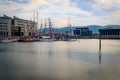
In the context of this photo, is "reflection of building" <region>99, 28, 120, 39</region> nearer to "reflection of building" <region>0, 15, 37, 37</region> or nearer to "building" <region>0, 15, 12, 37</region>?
"reflection of building" <region>0, 15, 37, 37</region>

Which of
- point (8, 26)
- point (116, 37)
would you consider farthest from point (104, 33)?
point (8, 26)

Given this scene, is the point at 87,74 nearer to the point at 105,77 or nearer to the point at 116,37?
the point at 105,77

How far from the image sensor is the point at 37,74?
55.2ft

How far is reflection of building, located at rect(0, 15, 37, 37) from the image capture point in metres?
123

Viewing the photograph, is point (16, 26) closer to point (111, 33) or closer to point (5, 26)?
point (5, 26)

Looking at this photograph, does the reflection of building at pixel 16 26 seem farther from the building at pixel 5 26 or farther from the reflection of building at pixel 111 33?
the reflection of building at pixel 111 33

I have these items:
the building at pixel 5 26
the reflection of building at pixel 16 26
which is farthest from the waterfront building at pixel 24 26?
the building at pixel 5 26

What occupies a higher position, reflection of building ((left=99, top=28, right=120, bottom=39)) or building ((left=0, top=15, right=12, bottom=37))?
building ((left=0, top=15, right=12, bottom=37))

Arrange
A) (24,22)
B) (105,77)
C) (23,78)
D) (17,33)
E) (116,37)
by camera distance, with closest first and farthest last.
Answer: (23,78) → (105,77) → (17,33) → (24,22) → (116,37)

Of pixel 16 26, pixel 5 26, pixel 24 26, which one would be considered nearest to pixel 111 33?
pixel 24 26

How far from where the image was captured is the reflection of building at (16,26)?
12319 cm

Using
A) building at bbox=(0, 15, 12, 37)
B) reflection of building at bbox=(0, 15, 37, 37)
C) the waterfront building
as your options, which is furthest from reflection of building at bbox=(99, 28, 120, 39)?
building at bbox=(0, 15, 12, 37)

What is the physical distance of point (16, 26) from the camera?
5246 inches

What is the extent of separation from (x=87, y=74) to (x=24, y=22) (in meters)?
134
